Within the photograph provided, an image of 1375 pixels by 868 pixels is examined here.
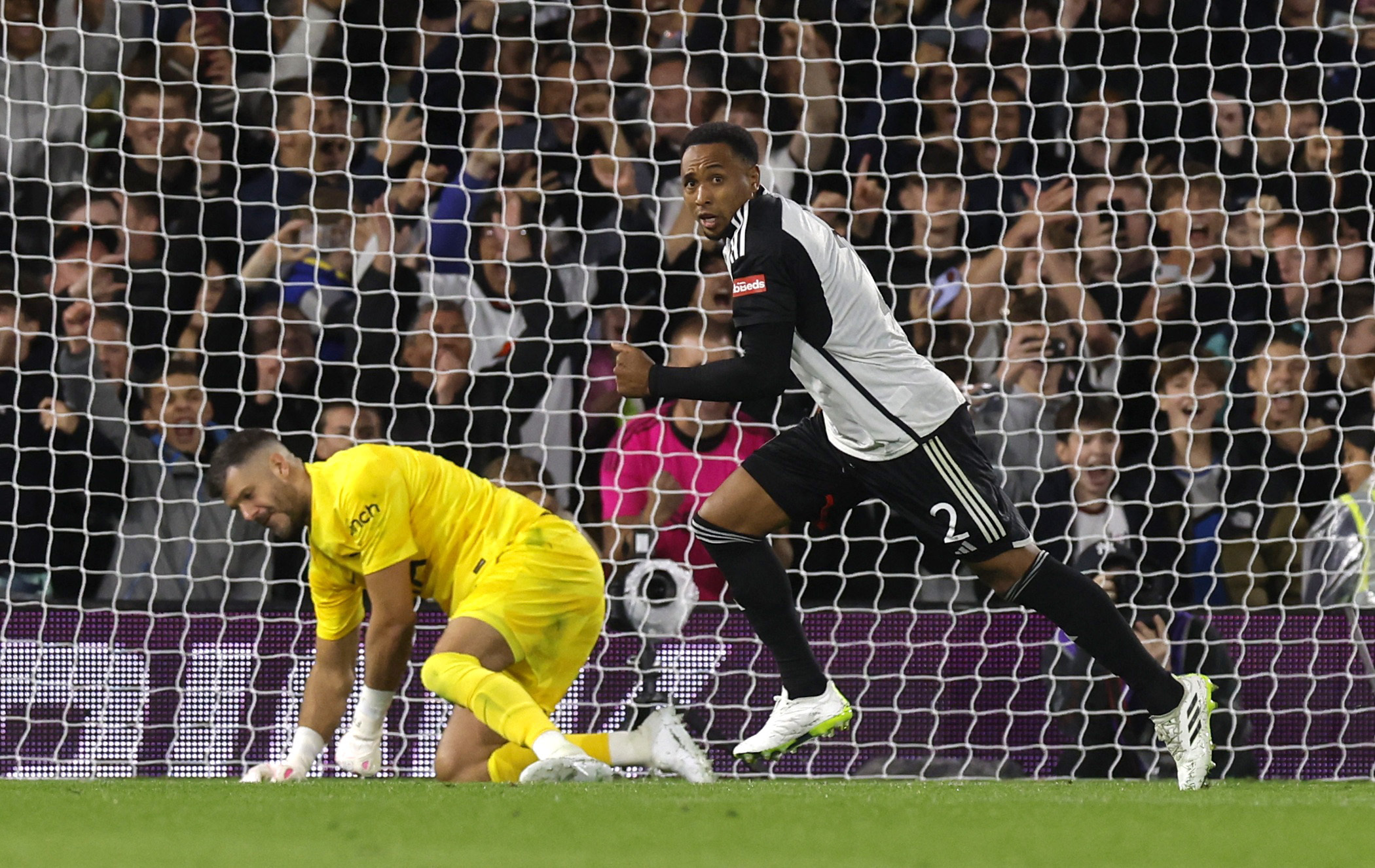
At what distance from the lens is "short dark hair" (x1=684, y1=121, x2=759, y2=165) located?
4.08 m

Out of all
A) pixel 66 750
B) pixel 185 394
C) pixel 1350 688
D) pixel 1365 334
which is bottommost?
pixel 66 750

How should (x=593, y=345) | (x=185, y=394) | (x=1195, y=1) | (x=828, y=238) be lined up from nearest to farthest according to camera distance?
(x=828, y=238) < (x=185, y=394) < (x=593, y=345) < (x=1195, y=1)

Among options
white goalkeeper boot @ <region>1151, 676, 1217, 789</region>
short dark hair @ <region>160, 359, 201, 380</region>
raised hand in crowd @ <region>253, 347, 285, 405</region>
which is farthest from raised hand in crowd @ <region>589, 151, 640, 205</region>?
white goalkeeper boot @ <region>1151, 676, 1217, 789</region>

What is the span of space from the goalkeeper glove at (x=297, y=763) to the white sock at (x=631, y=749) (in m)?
0.79

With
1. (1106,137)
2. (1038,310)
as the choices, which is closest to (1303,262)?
(1106,137)

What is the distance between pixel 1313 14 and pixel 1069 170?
132cm

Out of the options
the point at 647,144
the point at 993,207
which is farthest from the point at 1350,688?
the point at 647,144

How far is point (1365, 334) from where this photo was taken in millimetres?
6719

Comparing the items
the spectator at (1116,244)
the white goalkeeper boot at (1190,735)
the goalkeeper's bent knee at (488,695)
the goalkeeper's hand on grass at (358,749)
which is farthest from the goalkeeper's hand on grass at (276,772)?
the spectator at (1116,244)

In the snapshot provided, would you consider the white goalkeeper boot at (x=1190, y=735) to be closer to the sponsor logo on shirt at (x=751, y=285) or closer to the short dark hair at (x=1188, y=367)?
the sponsor logo on shirt at (x=751, y=285)

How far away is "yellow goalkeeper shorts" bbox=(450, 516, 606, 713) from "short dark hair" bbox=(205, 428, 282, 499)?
0.69 meters

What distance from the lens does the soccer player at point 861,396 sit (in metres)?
3.95

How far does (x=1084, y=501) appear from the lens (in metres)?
6.35

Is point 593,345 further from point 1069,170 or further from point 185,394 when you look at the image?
point 1069,170
